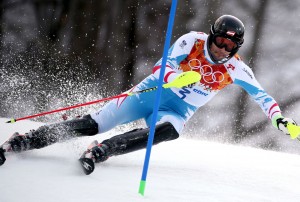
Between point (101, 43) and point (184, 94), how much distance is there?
35.4 feet

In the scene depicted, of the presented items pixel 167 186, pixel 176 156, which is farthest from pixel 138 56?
pixel 167 186

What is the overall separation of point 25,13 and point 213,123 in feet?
26.6

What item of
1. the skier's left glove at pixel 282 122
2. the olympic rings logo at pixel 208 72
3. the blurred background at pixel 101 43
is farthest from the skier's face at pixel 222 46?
the blurred background at pixel 101 43

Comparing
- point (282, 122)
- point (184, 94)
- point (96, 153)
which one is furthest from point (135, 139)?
point (282, 122)

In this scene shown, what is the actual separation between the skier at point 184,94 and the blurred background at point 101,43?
30.1ft

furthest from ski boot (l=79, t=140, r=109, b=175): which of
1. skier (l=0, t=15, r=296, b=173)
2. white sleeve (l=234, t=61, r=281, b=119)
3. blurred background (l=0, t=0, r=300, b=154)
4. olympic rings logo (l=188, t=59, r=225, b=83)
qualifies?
blurred background (l=0, t=0, r=300, b=154)

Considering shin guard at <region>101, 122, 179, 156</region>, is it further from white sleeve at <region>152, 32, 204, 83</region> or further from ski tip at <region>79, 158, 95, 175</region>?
white sleeve at <region>152, 32, 204, 83</region>

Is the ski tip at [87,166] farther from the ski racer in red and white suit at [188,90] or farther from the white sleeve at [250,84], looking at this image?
the white sleeve at [250,84]

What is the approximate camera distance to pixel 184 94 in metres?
3.46

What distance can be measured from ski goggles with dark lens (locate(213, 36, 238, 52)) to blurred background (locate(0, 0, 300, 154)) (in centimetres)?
940

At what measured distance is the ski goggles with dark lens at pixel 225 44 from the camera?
3250 millimetres

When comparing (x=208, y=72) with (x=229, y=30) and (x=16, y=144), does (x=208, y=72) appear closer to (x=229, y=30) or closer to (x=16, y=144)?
(x=229, y=30)

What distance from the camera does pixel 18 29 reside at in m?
13.9

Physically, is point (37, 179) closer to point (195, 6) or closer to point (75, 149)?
point (75, 149)
